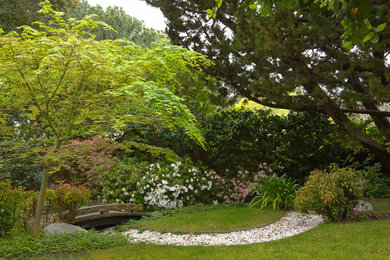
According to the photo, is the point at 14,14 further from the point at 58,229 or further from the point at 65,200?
the point at 58,229

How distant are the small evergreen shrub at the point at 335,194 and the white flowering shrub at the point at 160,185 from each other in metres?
3.36

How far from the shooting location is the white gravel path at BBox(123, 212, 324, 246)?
6.14 m

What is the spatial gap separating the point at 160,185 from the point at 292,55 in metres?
4.66

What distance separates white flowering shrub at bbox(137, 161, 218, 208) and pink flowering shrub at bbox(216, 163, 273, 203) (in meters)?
0.35

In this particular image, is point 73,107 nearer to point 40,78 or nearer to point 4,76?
point 40,78

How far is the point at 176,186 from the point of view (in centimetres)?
888

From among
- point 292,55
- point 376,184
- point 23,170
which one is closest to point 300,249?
point 292,55

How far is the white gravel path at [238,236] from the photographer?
6.14 meters

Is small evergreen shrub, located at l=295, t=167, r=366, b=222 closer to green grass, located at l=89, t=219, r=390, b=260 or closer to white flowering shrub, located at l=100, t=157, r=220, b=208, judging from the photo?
green grass, located at l=89, t=219, r=390, b=260

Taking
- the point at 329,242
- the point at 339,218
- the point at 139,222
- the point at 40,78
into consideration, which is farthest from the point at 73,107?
the point at 339,218

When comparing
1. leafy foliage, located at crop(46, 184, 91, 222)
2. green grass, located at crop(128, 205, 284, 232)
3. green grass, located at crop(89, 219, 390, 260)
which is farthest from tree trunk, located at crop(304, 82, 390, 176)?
leafy foliage, located at crop(46, 184, 91, 222)

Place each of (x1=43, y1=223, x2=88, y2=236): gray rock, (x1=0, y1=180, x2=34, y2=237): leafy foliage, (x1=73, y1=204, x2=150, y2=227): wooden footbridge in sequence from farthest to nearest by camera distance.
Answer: (x1=73, y1=204, x2=150, y2=227): wooden footbridge
(x1=43, y1=223, x2=88, y2=236): gray rock
(x1=0, y1=180, x2=34, y2=237): leafy foliage

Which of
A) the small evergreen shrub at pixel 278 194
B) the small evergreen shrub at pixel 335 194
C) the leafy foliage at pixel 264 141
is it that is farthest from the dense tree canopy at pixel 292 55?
the small evergreen shrub at pixel 278 194

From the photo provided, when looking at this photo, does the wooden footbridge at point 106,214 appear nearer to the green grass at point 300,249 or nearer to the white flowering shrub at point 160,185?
the white flowering shrub at point 160,185
